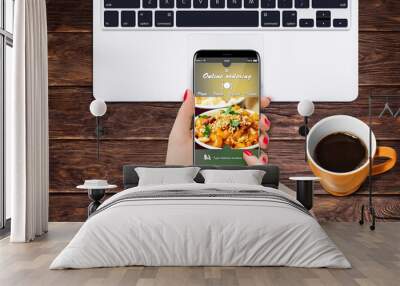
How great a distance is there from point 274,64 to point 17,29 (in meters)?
2.47

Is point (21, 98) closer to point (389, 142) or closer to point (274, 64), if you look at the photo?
point (274, 64)

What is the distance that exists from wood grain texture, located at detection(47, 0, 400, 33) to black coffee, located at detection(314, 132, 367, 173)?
1.12 m

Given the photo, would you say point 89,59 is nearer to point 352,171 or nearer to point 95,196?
point 95,196

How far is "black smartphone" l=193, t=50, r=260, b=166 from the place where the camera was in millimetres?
5859

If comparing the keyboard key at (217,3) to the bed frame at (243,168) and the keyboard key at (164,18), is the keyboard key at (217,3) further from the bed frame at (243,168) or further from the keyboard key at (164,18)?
the bed frame at (243,168)

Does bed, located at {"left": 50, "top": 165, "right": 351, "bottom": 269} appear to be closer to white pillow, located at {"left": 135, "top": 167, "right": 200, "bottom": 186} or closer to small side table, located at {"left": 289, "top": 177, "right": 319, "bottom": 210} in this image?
white pillow, located at {"left": 135, "top": 167, "right": 200, "bottom": 186}

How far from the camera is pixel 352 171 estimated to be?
572 cm

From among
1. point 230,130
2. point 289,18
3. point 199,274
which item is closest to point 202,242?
point 199,274

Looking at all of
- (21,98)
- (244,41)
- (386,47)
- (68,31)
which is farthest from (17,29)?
(386,47)

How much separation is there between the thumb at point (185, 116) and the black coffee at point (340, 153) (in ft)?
4.23

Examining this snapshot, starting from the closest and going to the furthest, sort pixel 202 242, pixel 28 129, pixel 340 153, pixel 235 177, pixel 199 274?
pixel 199 274 < pixel 202 242 < pixel 28 129 < pixel 235 177 < pixel 340 153

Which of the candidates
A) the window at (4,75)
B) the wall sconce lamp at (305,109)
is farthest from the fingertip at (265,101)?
the window at (4,75)

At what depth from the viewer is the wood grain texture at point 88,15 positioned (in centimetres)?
588

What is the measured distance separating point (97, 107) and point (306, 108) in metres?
2.02
